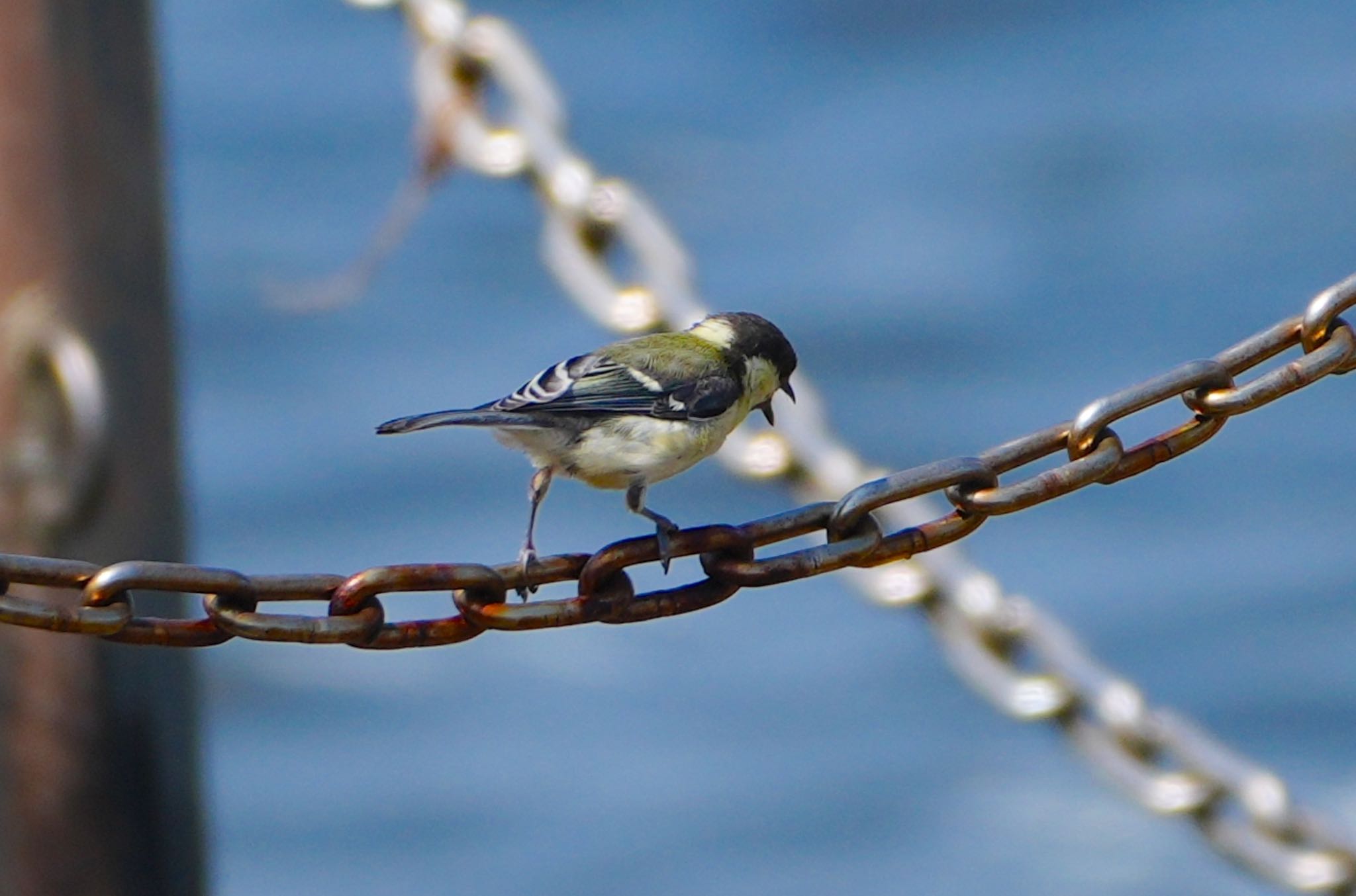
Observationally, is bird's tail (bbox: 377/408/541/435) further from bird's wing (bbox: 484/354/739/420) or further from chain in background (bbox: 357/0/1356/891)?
chain in background (bbox: 357/0/1356/891)

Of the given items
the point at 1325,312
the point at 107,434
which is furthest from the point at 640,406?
the point at 1325,312

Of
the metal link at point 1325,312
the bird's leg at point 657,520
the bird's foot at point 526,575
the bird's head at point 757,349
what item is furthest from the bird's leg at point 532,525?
the metal link at point 1325,312

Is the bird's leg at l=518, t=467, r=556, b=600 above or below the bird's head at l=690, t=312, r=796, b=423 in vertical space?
Answer: below

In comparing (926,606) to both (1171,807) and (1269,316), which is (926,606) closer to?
(1171,807)

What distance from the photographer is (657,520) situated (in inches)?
89.2

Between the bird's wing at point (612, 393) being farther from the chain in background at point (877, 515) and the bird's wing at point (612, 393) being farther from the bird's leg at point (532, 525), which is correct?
the chain in background at point (877, 515)

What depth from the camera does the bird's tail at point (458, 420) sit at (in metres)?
2.00

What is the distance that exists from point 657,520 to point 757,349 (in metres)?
0.52

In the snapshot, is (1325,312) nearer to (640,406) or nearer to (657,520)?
(657,520)

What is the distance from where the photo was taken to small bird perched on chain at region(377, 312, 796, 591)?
2.41 m

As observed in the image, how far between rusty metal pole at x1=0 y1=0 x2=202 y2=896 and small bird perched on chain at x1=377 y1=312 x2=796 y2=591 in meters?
0.61

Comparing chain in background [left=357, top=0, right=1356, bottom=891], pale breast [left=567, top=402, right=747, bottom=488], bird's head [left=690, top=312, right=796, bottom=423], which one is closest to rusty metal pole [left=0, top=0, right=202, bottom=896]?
chain in background [left=357, top=0, right=1356, bottom=891]

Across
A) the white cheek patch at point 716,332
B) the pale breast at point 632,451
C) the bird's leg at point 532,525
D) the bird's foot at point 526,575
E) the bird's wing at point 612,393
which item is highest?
the white cheek patch at point 716,332

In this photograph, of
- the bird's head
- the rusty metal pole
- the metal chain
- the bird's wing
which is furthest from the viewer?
the bird's head
